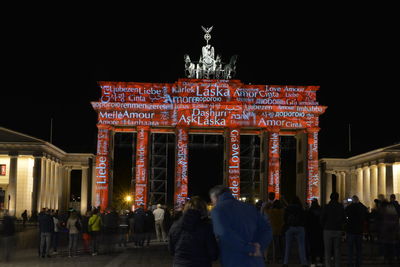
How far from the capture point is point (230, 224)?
24.2 ft

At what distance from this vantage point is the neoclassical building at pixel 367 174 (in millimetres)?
61688

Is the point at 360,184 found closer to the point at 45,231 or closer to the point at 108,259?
the point at 108,259

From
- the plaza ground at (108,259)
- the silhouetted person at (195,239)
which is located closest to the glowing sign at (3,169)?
the plaza ground at (108,259)

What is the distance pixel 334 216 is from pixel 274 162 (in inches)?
1837

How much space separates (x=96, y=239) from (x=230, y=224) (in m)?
17.6

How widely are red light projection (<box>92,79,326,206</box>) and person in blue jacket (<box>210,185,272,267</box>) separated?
176 feet

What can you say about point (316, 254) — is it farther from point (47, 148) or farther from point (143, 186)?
point (47, 148)

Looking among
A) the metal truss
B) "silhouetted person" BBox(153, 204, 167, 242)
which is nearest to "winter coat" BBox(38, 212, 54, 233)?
"silhouetted person" BBox(153, 204, 167, 242)

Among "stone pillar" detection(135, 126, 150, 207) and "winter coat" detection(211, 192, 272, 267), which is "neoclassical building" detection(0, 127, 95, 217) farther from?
"winter coat" detection(211, 192, 272, 267)

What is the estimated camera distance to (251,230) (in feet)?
24.4

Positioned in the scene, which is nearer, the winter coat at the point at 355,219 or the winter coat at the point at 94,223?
the winter coat at the point at 355,219

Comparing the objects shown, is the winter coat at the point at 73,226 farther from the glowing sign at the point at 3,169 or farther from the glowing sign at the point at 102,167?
the glowing sign at the point at 3,169

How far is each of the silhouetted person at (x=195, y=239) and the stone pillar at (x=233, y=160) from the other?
5306 cm

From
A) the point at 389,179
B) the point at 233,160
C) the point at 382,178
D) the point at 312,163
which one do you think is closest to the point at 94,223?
the point at 233,160
